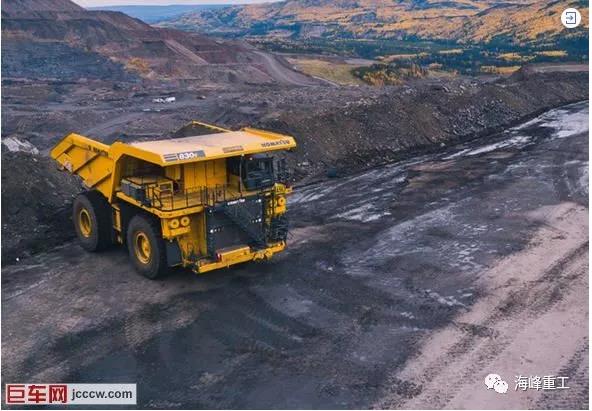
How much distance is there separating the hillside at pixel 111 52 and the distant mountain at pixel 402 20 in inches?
1450

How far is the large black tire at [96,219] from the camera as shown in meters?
12.2

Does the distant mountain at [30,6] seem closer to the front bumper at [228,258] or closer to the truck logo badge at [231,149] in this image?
the truck logo badge at [231,149]

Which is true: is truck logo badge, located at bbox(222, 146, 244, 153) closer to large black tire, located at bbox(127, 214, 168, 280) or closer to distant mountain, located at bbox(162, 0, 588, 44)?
large black tire, located at bbox(127, 214, 168, 280)

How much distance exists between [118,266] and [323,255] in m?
3.85

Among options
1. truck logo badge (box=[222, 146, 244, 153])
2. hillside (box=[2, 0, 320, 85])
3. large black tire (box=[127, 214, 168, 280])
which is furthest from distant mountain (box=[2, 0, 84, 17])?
truck logo badge (box=[222, 146, 244, 153])

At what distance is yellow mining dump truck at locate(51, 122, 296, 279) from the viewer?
1032 centimetres

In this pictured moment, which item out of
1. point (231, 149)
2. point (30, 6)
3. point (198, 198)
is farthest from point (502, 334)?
point (30, 6)

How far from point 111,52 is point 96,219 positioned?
124 feet

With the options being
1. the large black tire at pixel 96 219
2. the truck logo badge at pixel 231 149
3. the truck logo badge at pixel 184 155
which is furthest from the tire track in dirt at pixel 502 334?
the large black tire at pixel 96 219

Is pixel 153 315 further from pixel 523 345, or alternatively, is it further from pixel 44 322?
pixel 523 345

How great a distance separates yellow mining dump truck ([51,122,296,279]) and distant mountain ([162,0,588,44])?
6151cm

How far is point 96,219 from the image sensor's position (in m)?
12.2

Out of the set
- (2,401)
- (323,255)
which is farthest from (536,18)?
(2,401)

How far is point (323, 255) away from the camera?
12359mm
